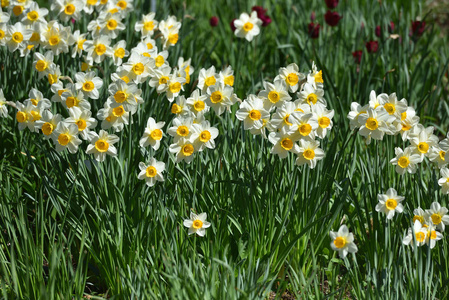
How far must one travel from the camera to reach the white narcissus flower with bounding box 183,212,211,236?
7.14 ft

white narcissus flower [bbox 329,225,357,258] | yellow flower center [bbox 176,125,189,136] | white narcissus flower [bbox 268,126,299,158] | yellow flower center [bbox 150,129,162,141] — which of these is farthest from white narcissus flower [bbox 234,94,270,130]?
white narcissus flower [bbox 329,225,357,258]

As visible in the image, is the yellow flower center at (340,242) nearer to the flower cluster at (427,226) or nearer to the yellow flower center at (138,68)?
the flower cluster at (427,226)

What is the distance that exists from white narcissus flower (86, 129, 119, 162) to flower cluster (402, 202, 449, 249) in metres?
1.14

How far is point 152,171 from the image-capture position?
2.11 metres

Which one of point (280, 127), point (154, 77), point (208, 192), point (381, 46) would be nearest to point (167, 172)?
point (208, 192)

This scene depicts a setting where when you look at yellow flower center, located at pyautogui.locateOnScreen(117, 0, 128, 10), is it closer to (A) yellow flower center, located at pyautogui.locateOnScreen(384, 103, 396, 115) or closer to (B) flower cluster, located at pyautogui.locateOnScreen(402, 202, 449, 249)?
(A) yellow flower center, located at pyautogui.locateOnScreen(384, 103, 396, 115)

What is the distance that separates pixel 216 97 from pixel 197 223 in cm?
51

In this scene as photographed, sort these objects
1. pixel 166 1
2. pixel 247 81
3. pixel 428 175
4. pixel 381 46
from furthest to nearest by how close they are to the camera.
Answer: pixel 166 1, pixel 247 81, pixel 381 46, pixel 428 175

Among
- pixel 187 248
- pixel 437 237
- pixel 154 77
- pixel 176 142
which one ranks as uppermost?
pixel 154 77

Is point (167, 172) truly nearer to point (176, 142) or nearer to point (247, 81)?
point (176, 142)

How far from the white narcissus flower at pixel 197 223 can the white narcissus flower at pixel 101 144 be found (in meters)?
0.40

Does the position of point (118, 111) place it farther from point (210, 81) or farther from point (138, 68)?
point (210, 81)

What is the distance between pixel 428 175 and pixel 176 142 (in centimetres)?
146

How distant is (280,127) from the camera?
80.7 inches
